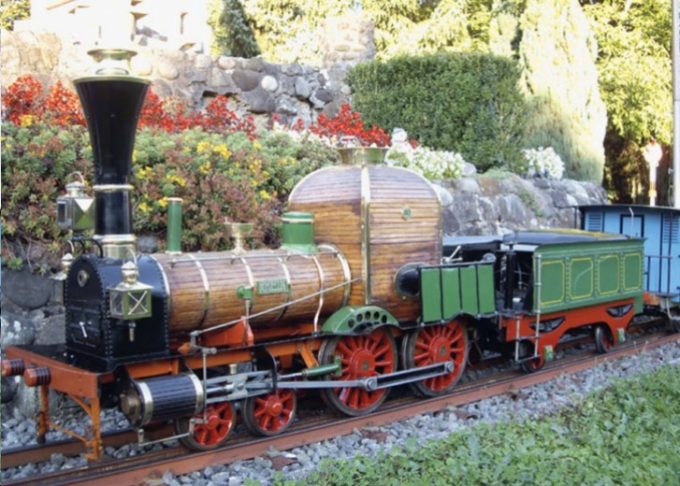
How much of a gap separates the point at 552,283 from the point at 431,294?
79.5 inches

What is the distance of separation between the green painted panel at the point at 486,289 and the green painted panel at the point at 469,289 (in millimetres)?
85

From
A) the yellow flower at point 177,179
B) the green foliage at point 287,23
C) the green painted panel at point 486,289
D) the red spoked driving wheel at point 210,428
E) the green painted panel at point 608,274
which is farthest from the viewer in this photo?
the green foliage at point 287,23

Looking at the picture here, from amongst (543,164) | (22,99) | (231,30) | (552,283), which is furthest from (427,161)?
(231,30)

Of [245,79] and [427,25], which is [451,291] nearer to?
[245,79]

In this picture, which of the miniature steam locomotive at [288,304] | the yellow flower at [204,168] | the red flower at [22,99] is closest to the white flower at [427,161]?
the miniature steam locomotive at [288,304]

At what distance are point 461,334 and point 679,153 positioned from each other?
826 cm

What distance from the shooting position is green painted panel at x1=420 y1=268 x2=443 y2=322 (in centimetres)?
742

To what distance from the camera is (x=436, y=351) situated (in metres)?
7.89

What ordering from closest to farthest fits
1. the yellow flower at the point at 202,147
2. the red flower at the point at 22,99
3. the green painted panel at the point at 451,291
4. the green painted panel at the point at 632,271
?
the green painted panel at the point at 451,291 < the yellow flower at the point at 202,147 < the red flower at the point at 22,99 < the green painted panel at the point at 632,271

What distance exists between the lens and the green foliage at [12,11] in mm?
21953

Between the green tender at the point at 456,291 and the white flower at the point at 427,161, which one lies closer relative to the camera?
the green tender at the point at 456,291

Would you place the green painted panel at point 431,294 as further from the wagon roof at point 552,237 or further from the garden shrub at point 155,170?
the garden shrub at point 155,170

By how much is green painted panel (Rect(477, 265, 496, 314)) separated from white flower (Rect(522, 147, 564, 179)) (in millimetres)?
8120

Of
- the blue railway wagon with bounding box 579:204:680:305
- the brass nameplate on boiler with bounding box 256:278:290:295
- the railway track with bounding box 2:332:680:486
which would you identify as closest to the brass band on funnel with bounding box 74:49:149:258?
the brass nameplate on boiler with bounding box 256:278:290:295
